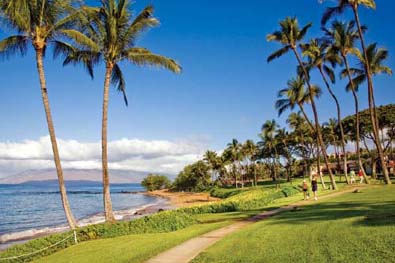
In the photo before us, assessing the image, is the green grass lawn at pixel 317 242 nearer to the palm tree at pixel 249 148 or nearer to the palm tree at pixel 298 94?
the palm tree at pixel 298 94

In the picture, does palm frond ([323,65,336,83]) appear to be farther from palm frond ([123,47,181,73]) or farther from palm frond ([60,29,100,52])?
palm frond ([60,29,100,52])

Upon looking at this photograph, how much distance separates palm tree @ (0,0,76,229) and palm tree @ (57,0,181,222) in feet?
3.05

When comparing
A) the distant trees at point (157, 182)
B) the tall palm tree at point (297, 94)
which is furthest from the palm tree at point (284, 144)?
the distant trees at point (157, 182)

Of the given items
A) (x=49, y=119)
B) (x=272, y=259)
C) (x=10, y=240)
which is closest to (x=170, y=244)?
(x=272, y=259)

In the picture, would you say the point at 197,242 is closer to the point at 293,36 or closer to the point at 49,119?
the point at 49,119

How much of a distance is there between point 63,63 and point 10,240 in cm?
1718

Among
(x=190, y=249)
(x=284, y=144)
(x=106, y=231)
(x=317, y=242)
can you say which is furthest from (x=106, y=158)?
(x=284, y=144)

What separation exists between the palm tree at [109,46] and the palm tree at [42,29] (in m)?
0.93

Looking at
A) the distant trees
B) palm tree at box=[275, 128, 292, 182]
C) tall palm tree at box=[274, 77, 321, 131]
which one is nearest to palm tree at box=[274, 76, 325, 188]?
tall palm tree at box=[274, 77, 321, 131]

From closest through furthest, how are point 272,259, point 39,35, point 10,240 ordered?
point 272,259, point 39,35, point 10,240

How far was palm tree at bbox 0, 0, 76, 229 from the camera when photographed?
17125 mm

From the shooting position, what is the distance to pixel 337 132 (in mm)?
70250

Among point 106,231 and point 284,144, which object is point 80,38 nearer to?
point 106,231

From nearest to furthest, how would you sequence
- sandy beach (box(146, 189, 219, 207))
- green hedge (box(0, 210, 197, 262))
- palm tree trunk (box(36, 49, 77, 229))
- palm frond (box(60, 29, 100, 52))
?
green hedge (box(0, 210, 197, 262)) < palm frond (box(60, 29, 100, 52)) < palm tree trunk (box(36, 49, 77, 229)) < sandy beach (box(146, 189, 219, 207))
